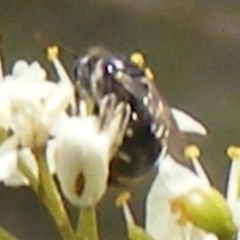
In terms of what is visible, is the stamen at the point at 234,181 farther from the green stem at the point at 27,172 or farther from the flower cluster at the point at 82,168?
the green stem at the point at 27,172

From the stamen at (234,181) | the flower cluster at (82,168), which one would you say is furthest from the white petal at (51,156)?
the stamen at (234,181)

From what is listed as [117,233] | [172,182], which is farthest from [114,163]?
[117,233]

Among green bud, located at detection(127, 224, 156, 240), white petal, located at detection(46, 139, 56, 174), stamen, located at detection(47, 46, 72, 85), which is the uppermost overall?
stamen, located at detection(47, 46, 72, 85)

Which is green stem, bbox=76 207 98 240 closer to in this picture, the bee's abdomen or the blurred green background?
the bee's abdomen

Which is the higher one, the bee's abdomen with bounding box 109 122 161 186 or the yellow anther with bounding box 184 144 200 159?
the bee's abdomen with bounding box 109 122 161 186

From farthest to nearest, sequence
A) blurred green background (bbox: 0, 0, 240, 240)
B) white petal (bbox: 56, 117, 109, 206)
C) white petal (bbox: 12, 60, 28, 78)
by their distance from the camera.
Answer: blurred green background (bbox: 0, 0, 240, 240)
white petal (bbox: 12, 60, 28, 78)
white petal (bbox: 56, 117, 109, 206)

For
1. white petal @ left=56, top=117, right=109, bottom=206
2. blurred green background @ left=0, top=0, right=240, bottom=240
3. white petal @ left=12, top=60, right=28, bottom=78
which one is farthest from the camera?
blurred green background @ left=0, top=0, right=240, bottom=240

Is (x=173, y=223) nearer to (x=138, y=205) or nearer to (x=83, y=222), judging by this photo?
(x=83, y=222)

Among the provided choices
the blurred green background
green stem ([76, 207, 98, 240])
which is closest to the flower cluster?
green stem ([76, 207, 98, 240])
